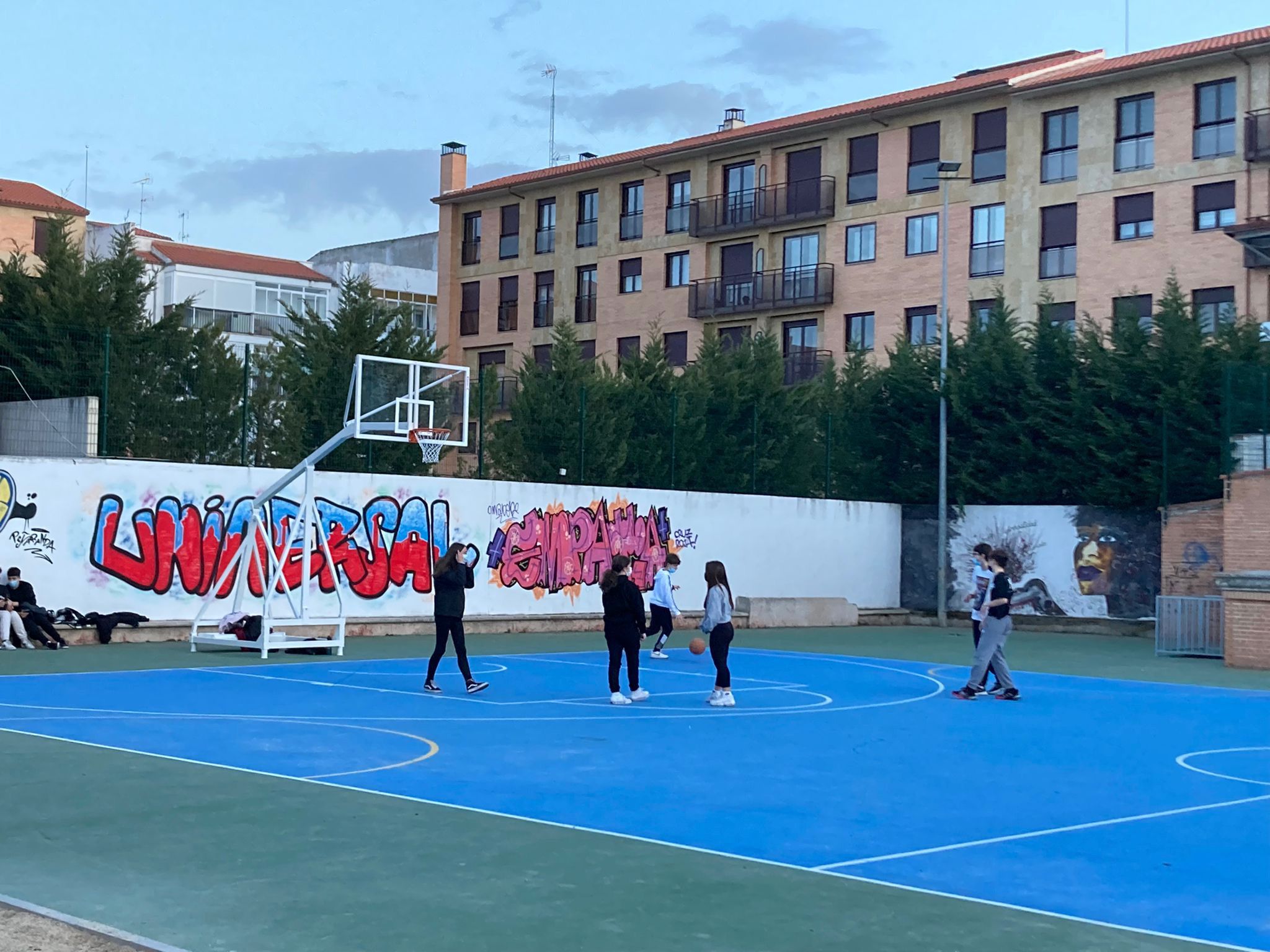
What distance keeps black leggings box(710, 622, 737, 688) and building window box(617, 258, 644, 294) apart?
41.5 metres

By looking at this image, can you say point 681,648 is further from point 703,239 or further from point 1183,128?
point 703,239

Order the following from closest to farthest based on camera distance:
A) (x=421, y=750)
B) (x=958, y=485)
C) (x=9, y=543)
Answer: (x=421, y=750)
(x=9, y=543)
(x=958, y=485)

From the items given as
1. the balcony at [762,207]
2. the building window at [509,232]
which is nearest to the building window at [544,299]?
the building window at [509,232]

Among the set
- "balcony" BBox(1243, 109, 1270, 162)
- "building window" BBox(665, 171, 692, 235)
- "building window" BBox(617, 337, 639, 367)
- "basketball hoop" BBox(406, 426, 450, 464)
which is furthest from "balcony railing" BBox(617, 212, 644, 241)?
"basketball hoop" BBox(406, 426, 450, 464)

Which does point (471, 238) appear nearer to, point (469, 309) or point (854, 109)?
point (469, 309)

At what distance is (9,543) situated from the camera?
23031mm

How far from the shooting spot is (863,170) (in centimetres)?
5197

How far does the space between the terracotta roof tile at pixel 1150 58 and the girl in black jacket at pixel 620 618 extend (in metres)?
33.5

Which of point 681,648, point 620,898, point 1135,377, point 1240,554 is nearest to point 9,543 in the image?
point 681,648

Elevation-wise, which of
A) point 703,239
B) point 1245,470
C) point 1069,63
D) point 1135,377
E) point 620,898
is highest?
point 1069,63

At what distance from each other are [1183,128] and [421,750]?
127ft

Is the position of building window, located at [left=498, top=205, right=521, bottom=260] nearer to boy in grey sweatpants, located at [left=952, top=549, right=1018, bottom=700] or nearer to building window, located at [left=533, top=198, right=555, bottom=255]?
building window, located at [left=533, top=198, right=555, bottom=255]

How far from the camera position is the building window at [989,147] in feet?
160

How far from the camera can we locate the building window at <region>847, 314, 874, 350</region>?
5169 cm
